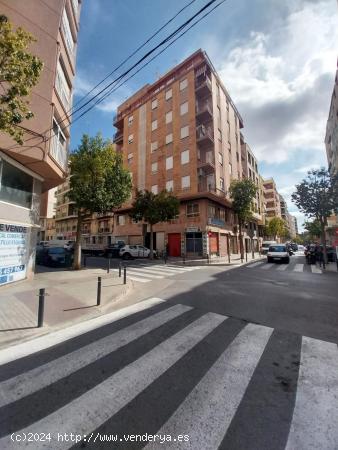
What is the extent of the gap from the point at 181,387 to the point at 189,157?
2547 centimetres

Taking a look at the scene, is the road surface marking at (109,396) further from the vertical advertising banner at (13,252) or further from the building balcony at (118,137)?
the building balcony at (118,137)

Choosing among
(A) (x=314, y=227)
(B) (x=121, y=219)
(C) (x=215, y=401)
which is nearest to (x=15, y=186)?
(C) (x=215, y=401)

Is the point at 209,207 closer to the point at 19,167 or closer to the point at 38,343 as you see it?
the point at 19,167

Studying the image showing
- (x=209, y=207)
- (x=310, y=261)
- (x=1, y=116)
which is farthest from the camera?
(x=209, y=207)

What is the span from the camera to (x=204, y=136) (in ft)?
84.4

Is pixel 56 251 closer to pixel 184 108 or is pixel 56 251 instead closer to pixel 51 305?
pixel 51 305

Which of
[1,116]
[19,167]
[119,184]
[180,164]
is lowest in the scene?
[1,116]

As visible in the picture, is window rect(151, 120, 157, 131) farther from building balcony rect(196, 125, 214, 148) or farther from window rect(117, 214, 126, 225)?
window rect(117, 214, 126, 225)

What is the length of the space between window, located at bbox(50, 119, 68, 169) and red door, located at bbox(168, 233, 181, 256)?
55.0ft

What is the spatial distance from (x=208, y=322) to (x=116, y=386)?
2826 millimetres

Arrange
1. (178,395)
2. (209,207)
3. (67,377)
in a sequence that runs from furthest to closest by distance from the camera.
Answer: (209,207), (67,377), (178,395)

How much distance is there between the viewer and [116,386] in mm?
2900

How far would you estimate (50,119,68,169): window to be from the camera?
Result: 9930 millimetres

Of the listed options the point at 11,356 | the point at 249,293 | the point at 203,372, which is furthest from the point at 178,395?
the point at 249,293
